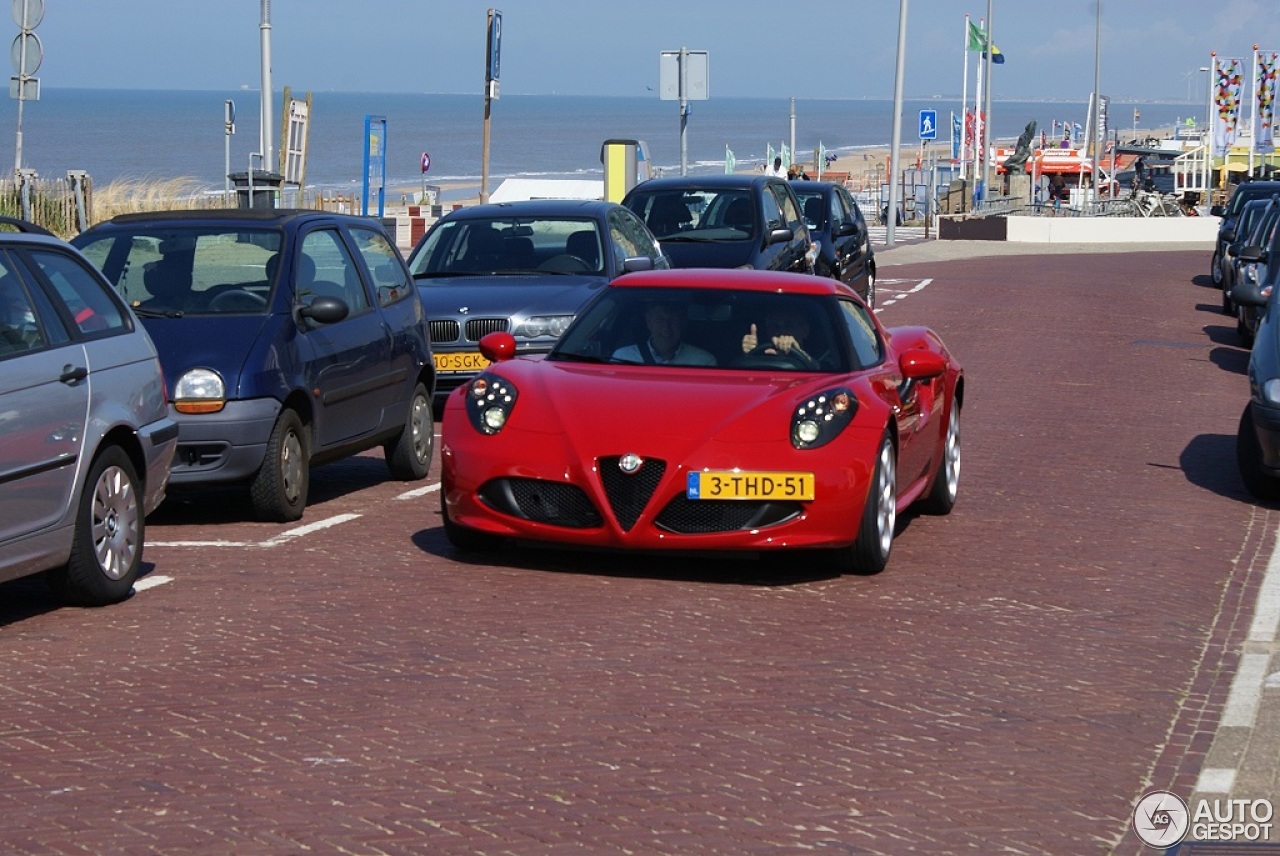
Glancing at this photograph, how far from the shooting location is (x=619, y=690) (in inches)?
270

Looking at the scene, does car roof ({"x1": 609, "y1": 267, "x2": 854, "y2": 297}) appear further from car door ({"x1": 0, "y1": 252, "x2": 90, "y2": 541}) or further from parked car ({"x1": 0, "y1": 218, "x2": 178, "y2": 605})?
car door ({"x1": 0, "y1": 252, "x2": 90, "y2": 541})

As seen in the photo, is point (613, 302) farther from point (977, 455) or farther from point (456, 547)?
point (977, 455)

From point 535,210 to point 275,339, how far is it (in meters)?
6.11

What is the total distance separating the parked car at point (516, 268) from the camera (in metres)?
15.0

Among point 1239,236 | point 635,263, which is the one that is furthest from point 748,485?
point 1239,236

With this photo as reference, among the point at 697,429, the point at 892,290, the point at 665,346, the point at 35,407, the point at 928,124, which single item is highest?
the point at 928,124

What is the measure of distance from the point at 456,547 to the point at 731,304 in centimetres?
177

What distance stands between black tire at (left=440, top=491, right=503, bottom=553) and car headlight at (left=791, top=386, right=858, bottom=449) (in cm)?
148

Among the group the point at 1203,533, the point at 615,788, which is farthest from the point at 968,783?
the point at 1203,533

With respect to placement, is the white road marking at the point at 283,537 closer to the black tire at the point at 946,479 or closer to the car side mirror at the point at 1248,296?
the black tire at the point at 946,479

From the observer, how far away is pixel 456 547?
966cm

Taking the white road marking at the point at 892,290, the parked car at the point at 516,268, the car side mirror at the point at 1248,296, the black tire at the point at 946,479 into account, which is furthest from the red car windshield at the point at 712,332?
the white road marking at the point at 892,290

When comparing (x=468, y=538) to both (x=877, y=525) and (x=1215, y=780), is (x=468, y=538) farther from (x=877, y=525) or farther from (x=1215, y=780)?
(x=1215, y=780)

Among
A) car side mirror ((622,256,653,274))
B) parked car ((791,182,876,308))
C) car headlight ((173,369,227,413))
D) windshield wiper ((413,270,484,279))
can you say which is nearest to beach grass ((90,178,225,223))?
parked car ((791,182,876,308))
